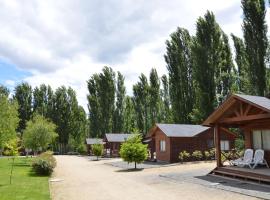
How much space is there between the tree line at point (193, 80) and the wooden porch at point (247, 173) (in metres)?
11.5

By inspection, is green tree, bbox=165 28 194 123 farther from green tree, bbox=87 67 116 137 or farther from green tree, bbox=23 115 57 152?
green tree, bbox=87 67 116 137

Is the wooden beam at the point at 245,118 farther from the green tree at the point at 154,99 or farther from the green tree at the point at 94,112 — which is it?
the green tree at the point at 94,112

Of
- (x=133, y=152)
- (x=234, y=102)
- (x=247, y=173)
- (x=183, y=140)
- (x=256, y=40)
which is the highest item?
(x=256, y=40)

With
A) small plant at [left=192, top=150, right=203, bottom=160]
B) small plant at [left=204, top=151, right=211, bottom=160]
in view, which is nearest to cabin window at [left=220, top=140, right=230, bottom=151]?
small plant at [left=204, top=151, right=211, bottom=160]

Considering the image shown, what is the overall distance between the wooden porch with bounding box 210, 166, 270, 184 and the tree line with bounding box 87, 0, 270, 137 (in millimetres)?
11471

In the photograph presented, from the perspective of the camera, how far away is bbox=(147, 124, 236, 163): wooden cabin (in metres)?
30.9

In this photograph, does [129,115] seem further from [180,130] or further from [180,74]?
[180,130]

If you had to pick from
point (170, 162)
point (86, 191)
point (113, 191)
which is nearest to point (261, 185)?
point (113, 191)

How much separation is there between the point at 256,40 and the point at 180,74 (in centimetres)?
1384

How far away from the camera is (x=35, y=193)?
1349cm

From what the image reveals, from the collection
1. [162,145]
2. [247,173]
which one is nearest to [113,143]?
[162,145]

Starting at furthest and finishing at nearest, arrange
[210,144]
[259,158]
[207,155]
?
[210,144] < [207,155] < [259,158]

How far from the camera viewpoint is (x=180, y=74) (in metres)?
44.1

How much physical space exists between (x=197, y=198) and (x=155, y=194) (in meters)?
1.84
